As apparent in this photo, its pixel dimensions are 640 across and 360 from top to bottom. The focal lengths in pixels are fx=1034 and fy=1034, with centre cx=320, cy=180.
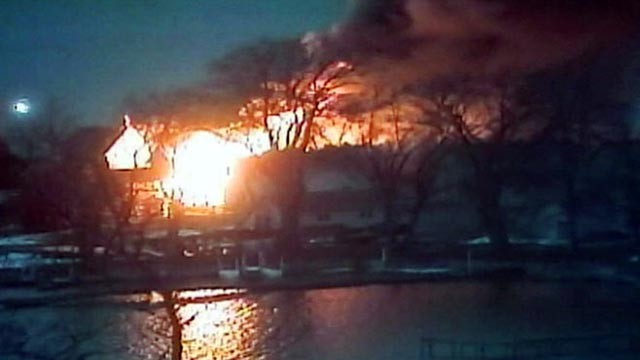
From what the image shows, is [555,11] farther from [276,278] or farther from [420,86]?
[276,278]

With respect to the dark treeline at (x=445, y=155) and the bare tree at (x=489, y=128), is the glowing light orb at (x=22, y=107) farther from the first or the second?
the bare tree at (x=489, y=128)

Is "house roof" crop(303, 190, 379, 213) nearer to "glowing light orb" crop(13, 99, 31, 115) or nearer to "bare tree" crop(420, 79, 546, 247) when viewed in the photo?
"bare tree" crop(420, 79, 546, 247)

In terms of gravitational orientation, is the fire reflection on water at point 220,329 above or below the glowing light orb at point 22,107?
below

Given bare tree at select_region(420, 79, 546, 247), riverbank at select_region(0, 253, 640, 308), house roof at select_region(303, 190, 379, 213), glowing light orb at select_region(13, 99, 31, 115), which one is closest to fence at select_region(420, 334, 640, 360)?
riverbank at select_region(0, 253, 640, 308)

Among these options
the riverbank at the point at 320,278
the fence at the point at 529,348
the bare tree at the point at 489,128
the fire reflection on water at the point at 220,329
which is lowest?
the fence at the point at 529,348

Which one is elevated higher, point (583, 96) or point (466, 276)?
point (583, 96)

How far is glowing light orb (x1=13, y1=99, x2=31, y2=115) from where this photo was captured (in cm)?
262

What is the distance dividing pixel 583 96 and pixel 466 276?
0.56 meters

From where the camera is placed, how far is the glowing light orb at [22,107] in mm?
2617

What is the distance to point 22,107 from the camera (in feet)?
8.64

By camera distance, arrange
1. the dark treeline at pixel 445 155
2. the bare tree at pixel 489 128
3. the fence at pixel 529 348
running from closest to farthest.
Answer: the dark treeline at pixel 445 155 → the bare tree at pixel 489 128 → the fence at pixel 529 348

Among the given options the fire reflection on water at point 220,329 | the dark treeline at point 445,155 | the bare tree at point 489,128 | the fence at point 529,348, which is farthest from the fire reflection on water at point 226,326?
the bare tree at point 489,128

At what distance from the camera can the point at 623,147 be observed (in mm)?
2775

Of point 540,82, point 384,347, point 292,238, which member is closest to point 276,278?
point 292,238
